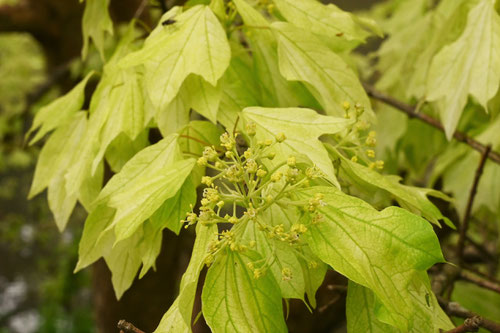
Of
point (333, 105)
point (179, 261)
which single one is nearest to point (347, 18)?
point (333, 105)

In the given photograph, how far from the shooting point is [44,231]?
13.7ft

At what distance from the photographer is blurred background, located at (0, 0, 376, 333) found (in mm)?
1494

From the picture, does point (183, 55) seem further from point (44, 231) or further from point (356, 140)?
point (44, 231)

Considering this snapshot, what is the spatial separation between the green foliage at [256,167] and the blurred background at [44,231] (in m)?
0.27

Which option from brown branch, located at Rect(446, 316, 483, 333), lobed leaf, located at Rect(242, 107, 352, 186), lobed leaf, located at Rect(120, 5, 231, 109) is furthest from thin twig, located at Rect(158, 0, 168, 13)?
brown branch, located at Rect(446, 316, 483, 333)

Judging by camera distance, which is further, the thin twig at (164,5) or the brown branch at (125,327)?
the thin twig at (164,5)

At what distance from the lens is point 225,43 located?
595 millimetres

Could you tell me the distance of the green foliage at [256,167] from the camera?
45 cm

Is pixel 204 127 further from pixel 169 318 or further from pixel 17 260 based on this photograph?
pixel 17 260

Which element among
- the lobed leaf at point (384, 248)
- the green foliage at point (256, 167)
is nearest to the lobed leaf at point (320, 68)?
the green foliage at point (256, 167)

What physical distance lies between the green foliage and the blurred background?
27 cm

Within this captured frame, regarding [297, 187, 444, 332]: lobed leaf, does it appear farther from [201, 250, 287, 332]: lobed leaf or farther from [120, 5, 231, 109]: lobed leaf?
[120, 5, 231, 109]: lobed leaf

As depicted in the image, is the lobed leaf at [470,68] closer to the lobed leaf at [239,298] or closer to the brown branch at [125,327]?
the lobed leaf at [239,298]

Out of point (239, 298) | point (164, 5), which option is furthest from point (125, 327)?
point (164, 5)
